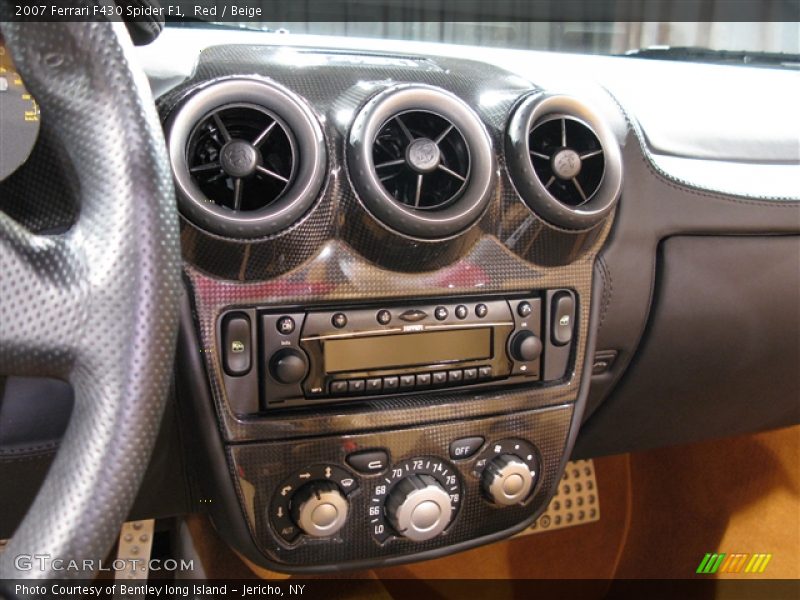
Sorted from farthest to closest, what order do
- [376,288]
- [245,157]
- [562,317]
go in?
[562,317]
[376,288]
[245,157]

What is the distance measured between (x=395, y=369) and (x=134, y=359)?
0.41m

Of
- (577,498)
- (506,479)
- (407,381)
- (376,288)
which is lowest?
(577,498)

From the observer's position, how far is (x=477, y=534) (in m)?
0.96

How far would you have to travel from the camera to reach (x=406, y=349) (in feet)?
2.72

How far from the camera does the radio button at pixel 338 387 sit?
81 centimetres

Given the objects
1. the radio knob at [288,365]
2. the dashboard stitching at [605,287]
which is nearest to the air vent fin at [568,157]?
the dashboard stitching at [605,287]

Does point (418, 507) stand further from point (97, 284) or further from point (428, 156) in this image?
point (97, 284)

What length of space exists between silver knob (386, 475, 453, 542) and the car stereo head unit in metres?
0.11

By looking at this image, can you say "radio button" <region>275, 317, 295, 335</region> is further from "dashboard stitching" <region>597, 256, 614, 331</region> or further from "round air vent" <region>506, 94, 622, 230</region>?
"dashboard stitching" <region>597, 256, 614, 331</region>

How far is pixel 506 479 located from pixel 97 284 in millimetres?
601

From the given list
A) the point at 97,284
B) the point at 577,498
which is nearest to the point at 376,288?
the point at 97,284

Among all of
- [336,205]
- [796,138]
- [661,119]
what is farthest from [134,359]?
[796,138]

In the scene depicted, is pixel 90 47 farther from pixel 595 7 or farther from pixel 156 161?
pixel 595 7

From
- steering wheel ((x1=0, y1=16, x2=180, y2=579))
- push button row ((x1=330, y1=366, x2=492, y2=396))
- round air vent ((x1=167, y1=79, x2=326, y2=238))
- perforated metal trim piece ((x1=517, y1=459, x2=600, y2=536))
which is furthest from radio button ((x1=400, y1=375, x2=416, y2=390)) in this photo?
perforated metal trim piece ((x1=517, y1=459, x2=600, y2=536))
